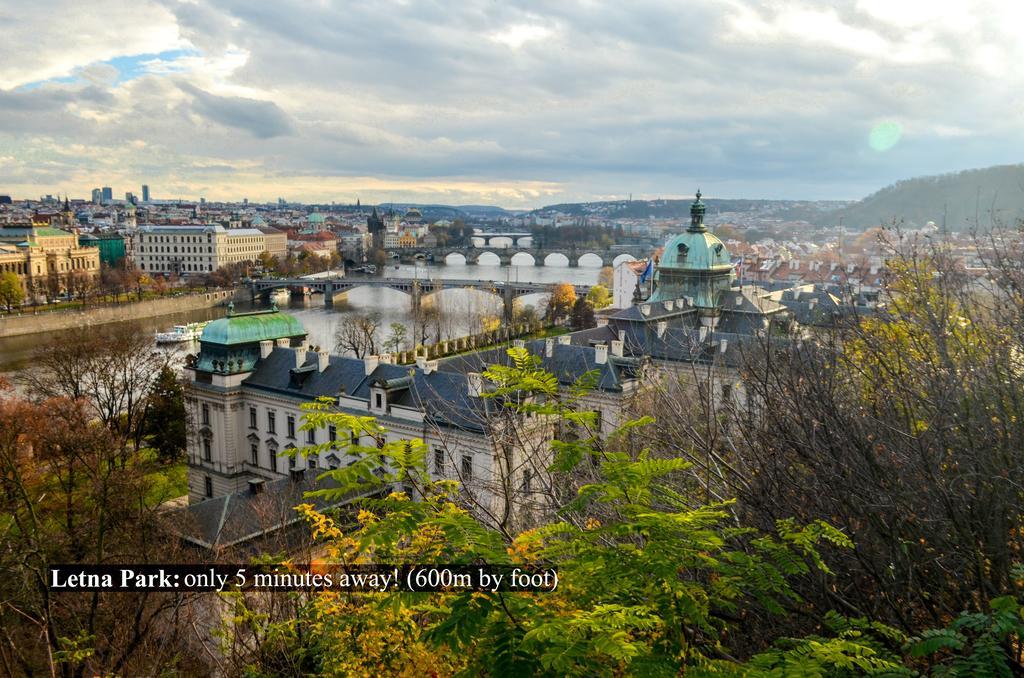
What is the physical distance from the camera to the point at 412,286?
7700 centimetres

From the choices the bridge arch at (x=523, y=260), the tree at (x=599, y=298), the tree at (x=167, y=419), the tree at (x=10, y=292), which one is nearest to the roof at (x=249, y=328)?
the tree at (x=167, y=419)

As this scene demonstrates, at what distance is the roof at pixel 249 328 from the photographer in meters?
25.8

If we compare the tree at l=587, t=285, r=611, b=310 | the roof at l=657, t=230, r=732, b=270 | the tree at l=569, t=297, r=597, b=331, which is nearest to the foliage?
the roof at l=657, t=230, r=732, b=270

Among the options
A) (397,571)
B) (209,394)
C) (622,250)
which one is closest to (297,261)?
(622,250)

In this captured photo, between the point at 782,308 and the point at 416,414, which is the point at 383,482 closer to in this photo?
the point at 416,414

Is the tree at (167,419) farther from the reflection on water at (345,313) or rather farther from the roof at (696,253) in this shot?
the roof at (696,253)

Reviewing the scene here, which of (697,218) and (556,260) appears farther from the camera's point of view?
(556,260)

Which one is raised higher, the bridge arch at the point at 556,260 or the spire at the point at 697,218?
the spire at the point at 697,218

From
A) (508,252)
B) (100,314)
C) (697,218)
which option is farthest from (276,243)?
(697,218)

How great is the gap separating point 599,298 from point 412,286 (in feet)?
76.7

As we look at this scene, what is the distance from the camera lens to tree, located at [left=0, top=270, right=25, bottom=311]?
64.9 m

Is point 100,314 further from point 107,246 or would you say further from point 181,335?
point 107,246

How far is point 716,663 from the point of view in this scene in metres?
4.42

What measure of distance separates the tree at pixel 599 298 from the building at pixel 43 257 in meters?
52.2
